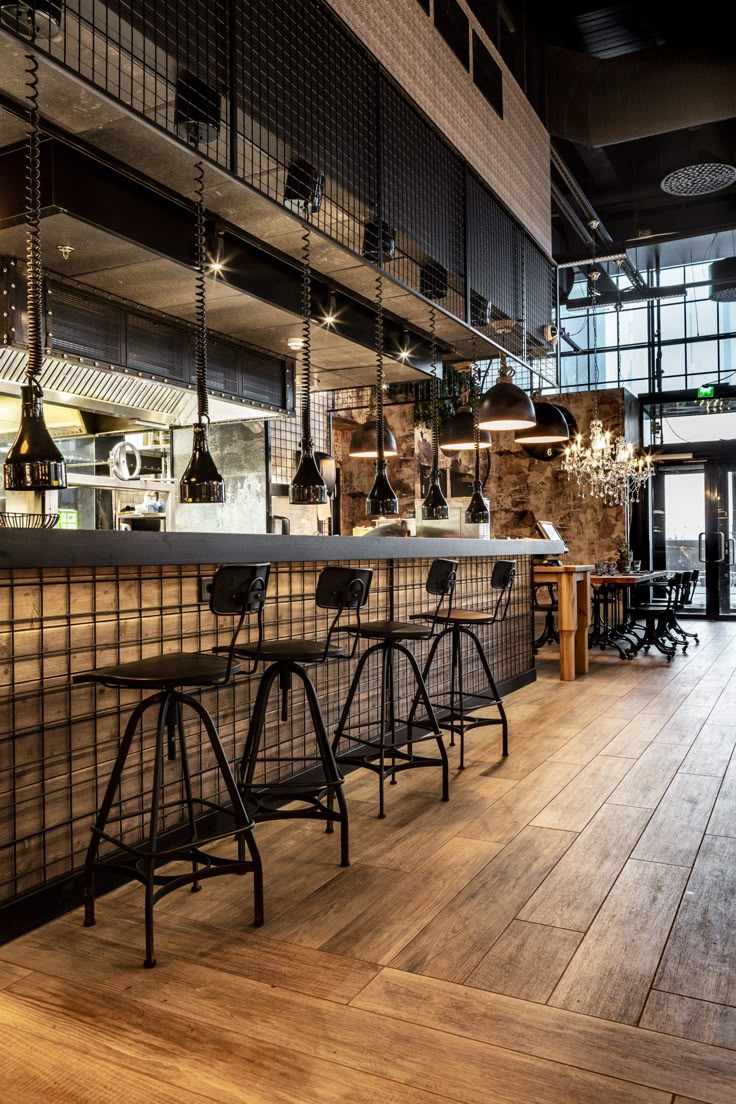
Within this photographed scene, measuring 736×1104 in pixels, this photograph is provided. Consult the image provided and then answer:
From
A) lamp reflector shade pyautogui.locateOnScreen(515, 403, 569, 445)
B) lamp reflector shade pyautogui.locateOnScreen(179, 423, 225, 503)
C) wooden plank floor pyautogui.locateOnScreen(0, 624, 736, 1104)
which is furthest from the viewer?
lamp reflector shade pyautogui.locateOnScreen(515, 403, 569, 445)

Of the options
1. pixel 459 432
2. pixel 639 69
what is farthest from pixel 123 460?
pixel 639 69

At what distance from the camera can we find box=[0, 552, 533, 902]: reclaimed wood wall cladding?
234 cm

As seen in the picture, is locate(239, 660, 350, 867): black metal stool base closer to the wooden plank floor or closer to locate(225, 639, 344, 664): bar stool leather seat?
locate(225, 639, 344, 664): bar stool leather seat

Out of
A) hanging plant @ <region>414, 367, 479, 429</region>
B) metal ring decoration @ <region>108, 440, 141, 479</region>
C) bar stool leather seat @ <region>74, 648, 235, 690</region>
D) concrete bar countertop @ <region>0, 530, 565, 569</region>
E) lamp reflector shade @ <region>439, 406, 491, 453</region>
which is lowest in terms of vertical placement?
bar stool leather seat @ <region>74, 648, 235, 690</region>

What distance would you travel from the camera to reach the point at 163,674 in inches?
88.3

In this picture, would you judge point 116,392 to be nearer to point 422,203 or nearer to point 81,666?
point 422,203

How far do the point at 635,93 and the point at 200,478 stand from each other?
531 centimetres

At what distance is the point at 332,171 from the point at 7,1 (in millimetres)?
1809

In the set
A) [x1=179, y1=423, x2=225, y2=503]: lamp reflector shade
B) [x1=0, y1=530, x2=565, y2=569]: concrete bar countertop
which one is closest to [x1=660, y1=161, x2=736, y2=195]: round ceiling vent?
[x1=0, y1=530, x2=565, y2=569]: concrete bar countertop

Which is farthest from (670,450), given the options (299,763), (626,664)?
(299,763)

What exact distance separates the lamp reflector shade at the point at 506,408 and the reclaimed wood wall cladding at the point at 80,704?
275 centimetres

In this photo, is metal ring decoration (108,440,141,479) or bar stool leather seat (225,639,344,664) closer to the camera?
bar stool leather seat (225,639,344,664)

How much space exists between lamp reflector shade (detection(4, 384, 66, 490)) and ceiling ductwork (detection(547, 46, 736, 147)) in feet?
19.2

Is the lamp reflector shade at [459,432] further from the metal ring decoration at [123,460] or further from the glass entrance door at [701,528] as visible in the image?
the glass entrance door at [701,528]
